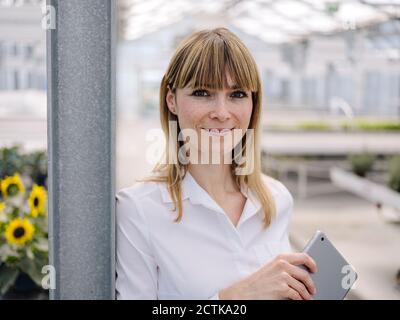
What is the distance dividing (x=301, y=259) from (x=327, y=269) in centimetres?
7

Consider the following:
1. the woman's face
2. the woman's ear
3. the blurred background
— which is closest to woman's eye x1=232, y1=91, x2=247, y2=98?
the woman's face

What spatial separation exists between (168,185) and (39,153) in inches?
122

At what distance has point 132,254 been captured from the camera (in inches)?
35.0

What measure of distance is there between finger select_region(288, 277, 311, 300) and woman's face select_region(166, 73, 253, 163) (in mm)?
242

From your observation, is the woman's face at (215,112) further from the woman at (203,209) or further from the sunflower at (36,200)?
the sunflower at (36,200)

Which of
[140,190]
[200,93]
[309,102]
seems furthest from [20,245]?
[309,102]

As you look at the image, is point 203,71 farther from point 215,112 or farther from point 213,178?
point 213,178

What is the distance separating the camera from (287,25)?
713 centimetres

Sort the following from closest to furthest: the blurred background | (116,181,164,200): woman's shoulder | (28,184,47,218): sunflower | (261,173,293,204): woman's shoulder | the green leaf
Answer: (116,181,164,200): woman's shoulder, (261,173,293,204): woman's shoulder, the green leaf, (28,184,47,218): sunflower, the blurred background

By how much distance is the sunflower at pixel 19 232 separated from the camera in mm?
1933

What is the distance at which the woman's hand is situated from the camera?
2.68 feet

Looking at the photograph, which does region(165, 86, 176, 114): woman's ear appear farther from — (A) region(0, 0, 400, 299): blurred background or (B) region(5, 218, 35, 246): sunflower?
(A) region(0, 0, 400, 299): blurred background

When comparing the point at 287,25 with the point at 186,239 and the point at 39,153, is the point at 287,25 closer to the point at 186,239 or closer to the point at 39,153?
the point at 39,153
